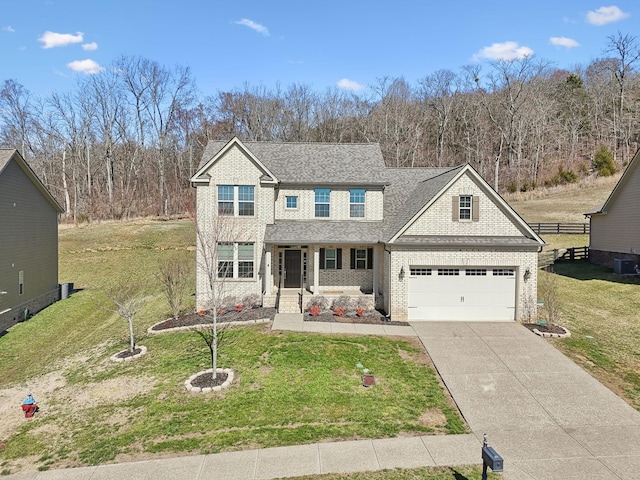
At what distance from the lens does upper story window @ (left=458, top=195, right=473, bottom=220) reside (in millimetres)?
17828

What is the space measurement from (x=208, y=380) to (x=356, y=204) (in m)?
12.0

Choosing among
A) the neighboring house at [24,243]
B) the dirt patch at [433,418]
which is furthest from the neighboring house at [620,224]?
the neighboring house at [24,243]

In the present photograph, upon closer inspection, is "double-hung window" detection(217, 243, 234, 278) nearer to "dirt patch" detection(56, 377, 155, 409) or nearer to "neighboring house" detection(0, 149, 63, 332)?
"dirt patch" detection(56, 377, 155, 409)

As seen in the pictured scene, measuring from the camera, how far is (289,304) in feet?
62.1

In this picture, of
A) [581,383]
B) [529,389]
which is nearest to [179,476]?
[529,389]

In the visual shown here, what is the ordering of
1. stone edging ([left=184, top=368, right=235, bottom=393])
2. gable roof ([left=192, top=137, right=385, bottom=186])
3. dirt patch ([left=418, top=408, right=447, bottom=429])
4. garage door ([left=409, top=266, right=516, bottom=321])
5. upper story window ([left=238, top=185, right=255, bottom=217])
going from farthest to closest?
1. gable roof ([left=192, top=137, right=385, bottom=186])
2. upper story window ([left=238, top=185, right=255, bottom=217])
3. garage door ([left=409, top=266, right=516, bottom=321])
4. stone edging ([left=184, top=368, right=235, bottom=393])
5. dirt patch ([left=418, top=408, right=447, bottom=429])

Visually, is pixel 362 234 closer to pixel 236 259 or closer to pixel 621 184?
pixel 236 259

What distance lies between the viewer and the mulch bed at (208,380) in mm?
11906

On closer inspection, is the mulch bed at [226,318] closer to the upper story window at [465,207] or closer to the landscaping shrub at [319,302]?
the landscaping shrub at [319,302]

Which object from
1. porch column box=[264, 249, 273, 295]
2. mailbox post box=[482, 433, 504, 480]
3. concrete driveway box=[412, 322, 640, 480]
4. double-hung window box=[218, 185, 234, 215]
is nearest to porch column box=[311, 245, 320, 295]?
porch column box=[264, 249, 273, 295]

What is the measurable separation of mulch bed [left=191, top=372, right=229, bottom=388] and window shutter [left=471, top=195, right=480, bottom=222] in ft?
41.2

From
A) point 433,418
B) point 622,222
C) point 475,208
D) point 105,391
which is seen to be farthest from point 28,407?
point 622,222

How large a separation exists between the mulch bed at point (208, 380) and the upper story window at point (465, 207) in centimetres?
1225

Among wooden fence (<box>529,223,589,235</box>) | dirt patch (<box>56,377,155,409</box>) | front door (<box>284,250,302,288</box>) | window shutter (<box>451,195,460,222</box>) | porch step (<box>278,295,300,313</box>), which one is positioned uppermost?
window shutter (<box>451,195,460,222</box>)
